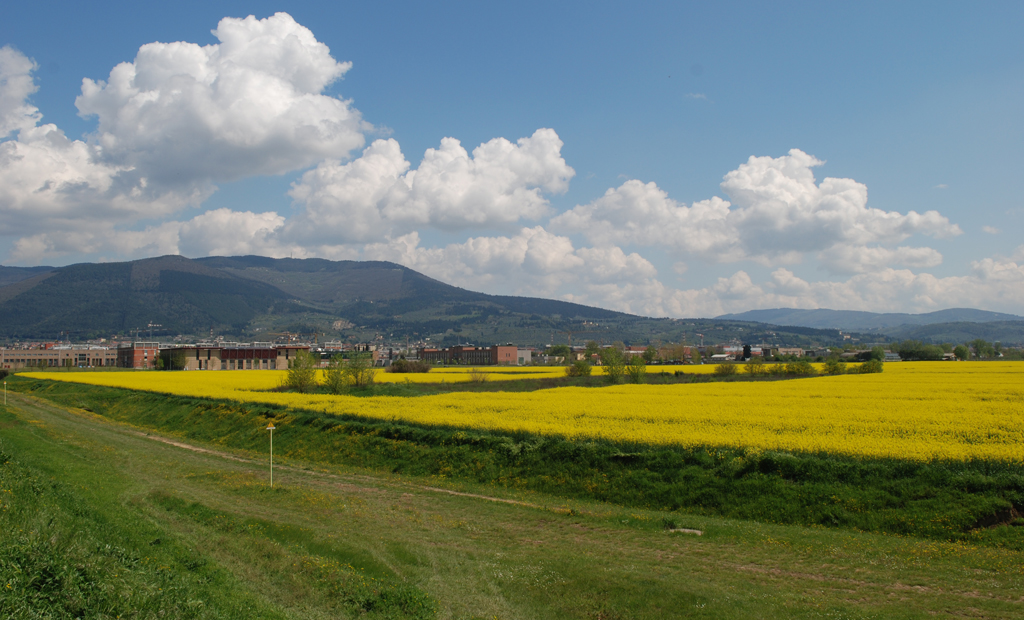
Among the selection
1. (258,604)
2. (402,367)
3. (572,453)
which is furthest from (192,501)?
(402,367)

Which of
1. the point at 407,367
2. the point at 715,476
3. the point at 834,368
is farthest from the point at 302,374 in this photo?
the point at 834,368

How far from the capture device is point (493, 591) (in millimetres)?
14133

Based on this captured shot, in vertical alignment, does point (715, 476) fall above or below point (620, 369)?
below

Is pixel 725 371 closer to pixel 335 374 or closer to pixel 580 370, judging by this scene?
pixel 580 370

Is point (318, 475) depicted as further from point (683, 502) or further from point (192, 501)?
point (683, 502)

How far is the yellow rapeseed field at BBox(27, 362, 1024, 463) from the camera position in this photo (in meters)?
Result: 25.4

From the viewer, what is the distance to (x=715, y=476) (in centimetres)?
2334

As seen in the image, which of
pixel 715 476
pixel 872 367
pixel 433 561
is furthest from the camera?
pixel 872 367

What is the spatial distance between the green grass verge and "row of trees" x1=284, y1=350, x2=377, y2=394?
2797 centimetres

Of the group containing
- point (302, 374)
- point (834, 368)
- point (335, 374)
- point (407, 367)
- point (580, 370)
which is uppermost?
point (335, 374)

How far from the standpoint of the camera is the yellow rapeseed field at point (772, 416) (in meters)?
25.4

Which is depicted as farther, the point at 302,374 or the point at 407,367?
the point at 407,367

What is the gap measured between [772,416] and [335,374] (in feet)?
154

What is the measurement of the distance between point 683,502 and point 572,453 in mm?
6180
